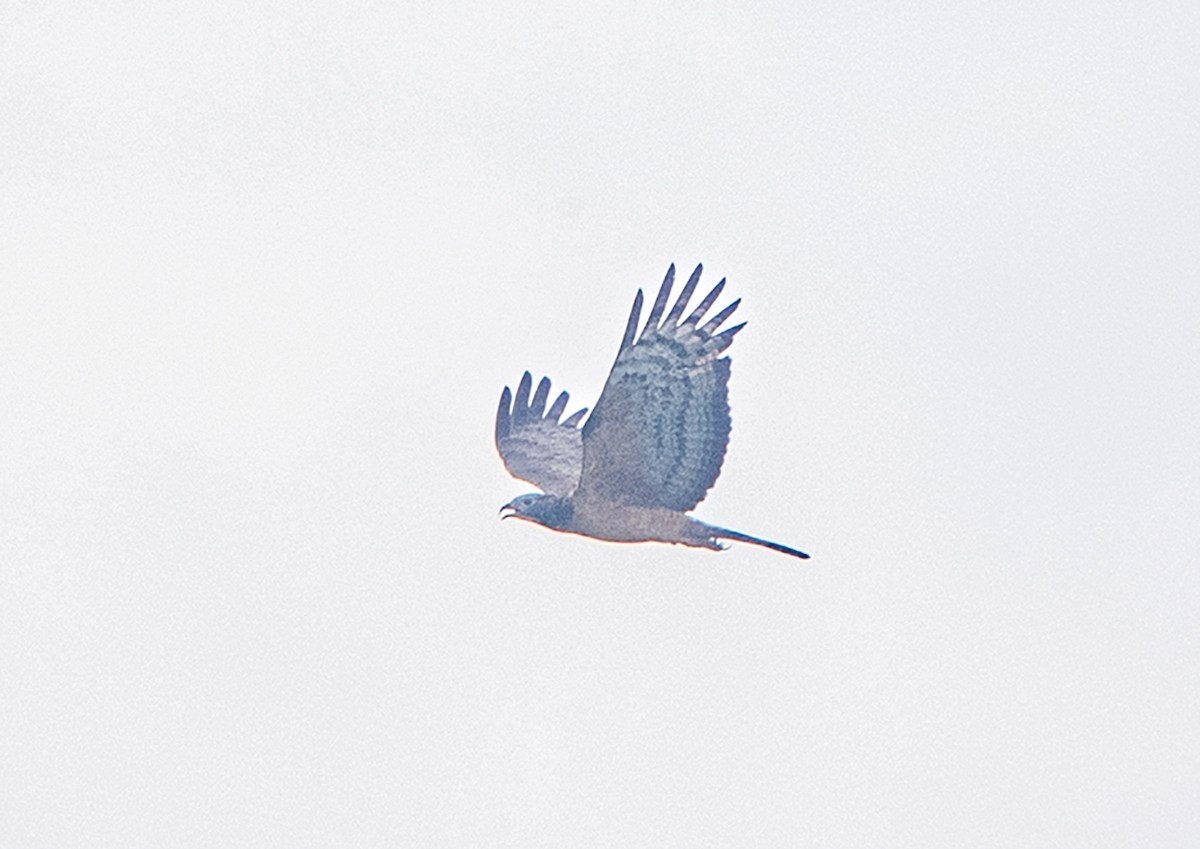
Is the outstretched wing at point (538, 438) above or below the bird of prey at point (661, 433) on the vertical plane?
above

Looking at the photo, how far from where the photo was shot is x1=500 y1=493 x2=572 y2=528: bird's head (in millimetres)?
19938

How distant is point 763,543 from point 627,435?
144 centimetres

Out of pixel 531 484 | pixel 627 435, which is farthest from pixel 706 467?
pixel 531 484

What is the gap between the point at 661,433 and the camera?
19.0 metres

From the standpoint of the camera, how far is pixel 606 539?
65.3 feet

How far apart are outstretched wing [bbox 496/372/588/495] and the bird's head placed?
117 cm

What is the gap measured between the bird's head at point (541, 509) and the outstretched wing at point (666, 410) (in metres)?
0.71

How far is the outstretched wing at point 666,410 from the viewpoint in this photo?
18.9m

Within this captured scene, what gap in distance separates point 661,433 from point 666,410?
0.19 meters

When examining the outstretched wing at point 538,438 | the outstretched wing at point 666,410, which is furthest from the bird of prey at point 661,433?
the outstretched wing at point 538,438

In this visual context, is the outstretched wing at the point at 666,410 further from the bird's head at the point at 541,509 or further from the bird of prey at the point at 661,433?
the bird's head at the point at 541,509

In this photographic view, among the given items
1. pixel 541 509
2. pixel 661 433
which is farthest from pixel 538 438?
pixel 661 433

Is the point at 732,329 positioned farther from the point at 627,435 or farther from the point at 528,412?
the point at 528,412

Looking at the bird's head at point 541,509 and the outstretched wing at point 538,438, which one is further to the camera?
the outstretched wing at point 538,438
